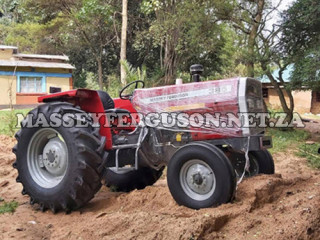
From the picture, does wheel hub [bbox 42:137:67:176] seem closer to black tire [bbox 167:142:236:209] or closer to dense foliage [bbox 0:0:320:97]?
black tire [bbox 167:142:236:209]

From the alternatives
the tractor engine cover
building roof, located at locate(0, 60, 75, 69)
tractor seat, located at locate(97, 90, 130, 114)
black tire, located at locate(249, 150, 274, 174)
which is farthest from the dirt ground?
building roof, located at locate(0, 60, 75, 69)

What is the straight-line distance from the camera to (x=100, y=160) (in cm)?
387

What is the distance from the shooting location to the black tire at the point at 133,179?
5.02 metres

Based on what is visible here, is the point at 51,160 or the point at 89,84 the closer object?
the point at 51,160

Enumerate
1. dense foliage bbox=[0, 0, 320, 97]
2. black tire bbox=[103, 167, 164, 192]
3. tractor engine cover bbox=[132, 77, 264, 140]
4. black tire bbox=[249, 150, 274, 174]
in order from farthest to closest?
dense foliage bbox=[0, 0, 320, 97], black tire bbox=[103, 167, 164, 192], black tire bbox=[249, 150, 274, 174], tractor engine cover bbox=[132, 77, 264, 140]

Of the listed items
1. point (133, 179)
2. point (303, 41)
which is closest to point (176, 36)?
point (303, 41)

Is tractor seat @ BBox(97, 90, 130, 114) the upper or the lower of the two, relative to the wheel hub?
upper

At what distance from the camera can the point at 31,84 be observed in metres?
22.0

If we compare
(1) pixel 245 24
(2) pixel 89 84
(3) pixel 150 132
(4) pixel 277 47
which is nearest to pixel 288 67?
(4) pixel 277 47

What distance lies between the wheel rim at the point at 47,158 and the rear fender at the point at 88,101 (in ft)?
1.40

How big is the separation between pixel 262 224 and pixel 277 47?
33.1 ft

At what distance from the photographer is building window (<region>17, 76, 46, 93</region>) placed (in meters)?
21.6

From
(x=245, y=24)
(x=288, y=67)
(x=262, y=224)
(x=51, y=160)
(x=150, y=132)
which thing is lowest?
(x=262, y=224)

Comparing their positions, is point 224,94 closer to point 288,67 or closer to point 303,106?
point 288,67
